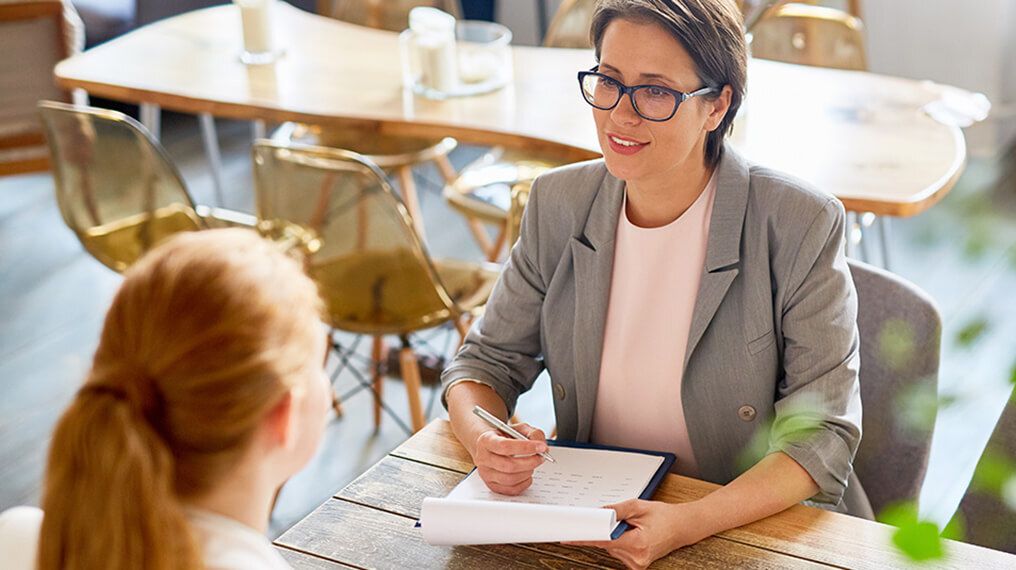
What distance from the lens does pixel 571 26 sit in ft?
11.8

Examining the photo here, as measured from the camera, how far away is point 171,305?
2.89 feet

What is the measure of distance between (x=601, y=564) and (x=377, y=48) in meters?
2.37

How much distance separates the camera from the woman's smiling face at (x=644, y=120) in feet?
5.03

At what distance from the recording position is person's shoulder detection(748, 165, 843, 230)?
1.56m

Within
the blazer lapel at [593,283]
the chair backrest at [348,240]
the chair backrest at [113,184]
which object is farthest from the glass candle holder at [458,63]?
the blazer lapel at [593,283]

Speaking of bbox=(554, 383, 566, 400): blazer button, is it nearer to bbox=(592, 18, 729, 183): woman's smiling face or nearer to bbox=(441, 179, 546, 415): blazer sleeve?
bbox=(441, 179, 546, 415): blazer sleeve

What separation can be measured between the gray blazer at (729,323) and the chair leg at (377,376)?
137 centimetres

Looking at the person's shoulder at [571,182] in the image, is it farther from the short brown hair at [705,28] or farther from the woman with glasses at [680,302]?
the short brown hair at [705,28]

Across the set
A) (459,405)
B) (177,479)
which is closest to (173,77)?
(459,405)

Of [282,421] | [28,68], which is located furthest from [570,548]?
[28,68]

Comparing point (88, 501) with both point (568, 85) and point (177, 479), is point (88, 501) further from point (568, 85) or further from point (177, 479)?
point (568, 85)

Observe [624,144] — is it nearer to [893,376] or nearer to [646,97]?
[646,97]

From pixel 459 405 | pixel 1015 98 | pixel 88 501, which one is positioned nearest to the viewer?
pixel 88 501

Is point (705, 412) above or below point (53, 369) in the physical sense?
above
